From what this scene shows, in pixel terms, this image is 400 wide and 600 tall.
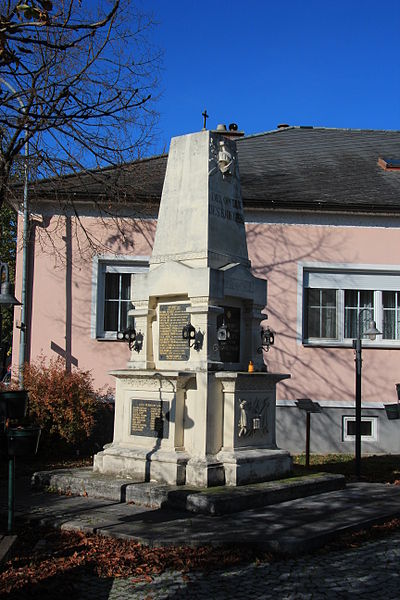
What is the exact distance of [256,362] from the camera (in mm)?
11023

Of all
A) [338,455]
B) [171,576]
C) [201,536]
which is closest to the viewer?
[171,576]

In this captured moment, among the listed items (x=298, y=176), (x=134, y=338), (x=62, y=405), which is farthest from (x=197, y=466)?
(x=298, y=176)

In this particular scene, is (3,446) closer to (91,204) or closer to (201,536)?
(91,204)

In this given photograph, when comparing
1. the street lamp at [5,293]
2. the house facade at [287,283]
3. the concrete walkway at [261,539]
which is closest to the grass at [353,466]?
the house facade at [287,283]

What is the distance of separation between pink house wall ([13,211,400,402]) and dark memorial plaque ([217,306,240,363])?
5.67m

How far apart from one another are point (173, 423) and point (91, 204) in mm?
8115

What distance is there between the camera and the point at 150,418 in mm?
10289

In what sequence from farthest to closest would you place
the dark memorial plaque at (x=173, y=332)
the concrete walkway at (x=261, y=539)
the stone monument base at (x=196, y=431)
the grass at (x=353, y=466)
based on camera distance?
the grass at (x=353, y=466) → the dark memorial plaque at (x=173, y=332) → the stone monument base at (x=196, y=431) → the concrete walkway at (x=261, y=539)

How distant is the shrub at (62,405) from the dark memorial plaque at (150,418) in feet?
13.2

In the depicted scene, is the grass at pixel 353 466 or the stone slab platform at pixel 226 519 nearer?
the stone slab platform at pixel 226 519

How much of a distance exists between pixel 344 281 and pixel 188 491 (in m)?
8.99

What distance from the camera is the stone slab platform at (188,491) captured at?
870cm

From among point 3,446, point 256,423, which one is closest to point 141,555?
point 256,423

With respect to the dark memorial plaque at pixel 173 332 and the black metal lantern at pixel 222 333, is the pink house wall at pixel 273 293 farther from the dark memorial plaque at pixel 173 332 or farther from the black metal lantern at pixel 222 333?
the black metal lantern at pixel 222 333
